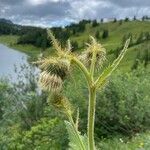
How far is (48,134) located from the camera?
64.1ft

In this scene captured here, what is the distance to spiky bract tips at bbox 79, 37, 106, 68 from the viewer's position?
3.27 metres

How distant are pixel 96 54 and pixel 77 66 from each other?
0.14 metres

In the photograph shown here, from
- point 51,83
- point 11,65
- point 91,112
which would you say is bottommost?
point 11,65

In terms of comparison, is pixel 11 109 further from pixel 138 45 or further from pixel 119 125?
pixel 138 45

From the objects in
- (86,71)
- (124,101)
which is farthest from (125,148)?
(86,71)

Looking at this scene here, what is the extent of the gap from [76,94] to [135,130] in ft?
7.29

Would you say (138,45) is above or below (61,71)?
below

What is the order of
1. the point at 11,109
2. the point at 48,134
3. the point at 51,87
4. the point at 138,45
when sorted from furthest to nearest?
the point at 138,45 → the point at 11,109 → the point at 48,134 → the point at 51,87

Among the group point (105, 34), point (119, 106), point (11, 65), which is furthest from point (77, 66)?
point (105, 34)

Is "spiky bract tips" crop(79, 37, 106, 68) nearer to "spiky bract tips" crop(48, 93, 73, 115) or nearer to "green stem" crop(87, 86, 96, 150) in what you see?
"green stem" crop(87, 86, 96, 150)

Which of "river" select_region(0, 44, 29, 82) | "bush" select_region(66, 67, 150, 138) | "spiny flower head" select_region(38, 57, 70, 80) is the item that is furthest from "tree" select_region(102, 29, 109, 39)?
"spiny flower head" select_region(38, 57, 70, 80)

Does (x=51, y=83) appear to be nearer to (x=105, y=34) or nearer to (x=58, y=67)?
(x=58, y=67)

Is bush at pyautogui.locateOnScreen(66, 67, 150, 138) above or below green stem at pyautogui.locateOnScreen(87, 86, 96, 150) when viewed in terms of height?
below

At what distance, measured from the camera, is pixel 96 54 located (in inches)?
129
